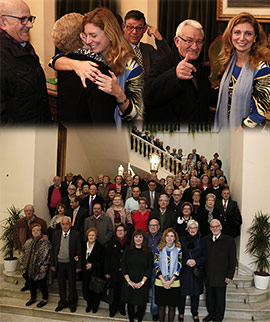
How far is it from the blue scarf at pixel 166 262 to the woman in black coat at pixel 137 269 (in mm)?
115

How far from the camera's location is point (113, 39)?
8.89 ft

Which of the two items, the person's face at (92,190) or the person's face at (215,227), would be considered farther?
the person's face at (92,190)

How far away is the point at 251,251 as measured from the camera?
5.20 meters

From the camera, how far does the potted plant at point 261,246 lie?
5.09 meters

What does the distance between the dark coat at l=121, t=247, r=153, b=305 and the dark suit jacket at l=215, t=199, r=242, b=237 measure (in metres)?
1.17

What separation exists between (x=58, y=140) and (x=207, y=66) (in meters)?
1.17

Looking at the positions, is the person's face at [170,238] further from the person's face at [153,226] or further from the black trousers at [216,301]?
the black trousers at [216,301]

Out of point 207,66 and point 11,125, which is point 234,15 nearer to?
point 207,66

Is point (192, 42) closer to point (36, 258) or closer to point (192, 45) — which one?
point (192, 45)

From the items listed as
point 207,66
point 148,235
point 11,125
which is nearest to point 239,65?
point 207,66

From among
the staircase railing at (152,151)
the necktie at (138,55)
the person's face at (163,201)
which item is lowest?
the person's face at (163,201)

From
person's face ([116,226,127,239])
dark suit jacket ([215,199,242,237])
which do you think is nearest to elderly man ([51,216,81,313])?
person's face ([116,226,127,239])

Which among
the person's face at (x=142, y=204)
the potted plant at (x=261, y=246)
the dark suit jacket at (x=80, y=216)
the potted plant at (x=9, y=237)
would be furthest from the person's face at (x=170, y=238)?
the potted plant at (x=9, y=237)

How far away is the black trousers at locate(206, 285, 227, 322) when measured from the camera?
4.50 m
